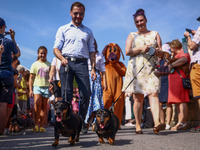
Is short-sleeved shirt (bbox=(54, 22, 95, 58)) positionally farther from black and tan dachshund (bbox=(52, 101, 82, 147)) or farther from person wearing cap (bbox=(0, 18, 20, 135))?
black and tan dachshund (bbox=(52, 101, 82, 147))

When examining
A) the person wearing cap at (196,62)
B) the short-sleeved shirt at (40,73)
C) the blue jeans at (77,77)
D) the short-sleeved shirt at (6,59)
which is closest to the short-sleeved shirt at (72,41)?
the blue jeans at (77,77)

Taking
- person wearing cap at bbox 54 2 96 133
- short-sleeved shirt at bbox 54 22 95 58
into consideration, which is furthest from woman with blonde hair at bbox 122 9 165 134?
short-sleeved shirt at bbox 54 22 95 58

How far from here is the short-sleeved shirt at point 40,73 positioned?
6.62 metres

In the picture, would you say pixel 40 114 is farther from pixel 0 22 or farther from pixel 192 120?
pixel 192 120

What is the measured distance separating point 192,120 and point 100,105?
2299mm

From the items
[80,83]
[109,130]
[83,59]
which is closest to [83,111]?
[80,83]

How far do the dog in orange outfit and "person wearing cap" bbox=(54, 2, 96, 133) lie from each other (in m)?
2.10

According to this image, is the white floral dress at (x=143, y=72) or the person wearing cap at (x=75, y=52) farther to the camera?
the white floral dress at (x=143, y=72)

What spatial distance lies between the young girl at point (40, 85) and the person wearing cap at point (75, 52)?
2352 millimetres

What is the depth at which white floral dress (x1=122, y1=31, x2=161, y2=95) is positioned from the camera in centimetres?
478

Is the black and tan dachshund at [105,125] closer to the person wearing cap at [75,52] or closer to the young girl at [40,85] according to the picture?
the person wearing cap at [75,52]

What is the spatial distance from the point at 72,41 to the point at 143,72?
4.86ft

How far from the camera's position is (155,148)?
9.75 ft

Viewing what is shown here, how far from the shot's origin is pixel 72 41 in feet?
14.5
